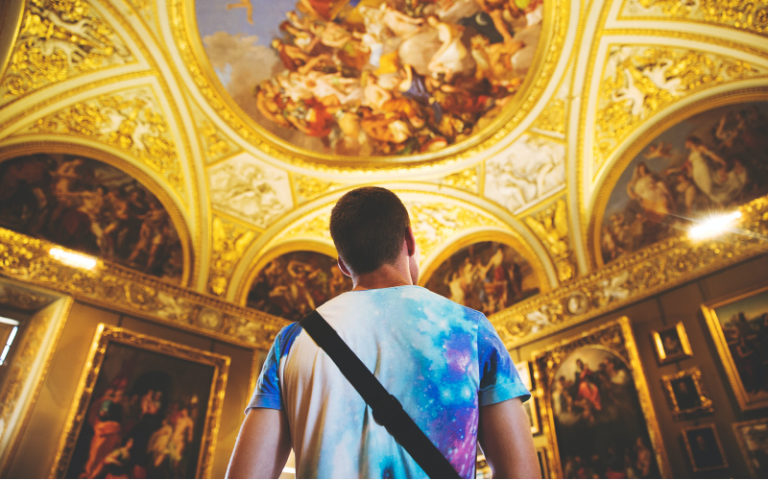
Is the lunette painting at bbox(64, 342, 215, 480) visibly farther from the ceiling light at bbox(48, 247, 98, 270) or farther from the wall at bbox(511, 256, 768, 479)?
the wall at bbox(511, 256, 768, 479)

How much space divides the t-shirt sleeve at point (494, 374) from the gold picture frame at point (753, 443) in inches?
277

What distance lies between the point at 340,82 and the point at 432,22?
2458 mm

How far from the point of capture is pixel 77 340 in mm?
8602

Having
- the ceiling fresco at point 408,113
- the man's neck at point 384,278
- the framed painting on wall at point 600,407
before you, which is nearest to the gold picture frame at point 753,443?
the framed painting on wall at point 600,407

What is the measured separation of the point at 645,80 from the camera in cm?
910

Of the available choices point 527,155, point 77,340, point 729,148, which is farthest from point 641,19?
point 77,340

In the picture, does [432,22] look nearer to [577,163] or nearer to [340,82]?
[340,82]

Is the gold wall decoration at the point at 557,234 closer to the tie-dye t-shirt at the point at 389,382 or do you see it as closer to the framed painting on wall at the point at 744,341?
the framed painting on wall at the point at 744,341

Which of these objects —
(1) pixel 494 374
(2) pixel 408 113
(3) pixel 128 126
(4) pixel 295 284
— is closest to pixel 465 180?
(2) pixel 408 113

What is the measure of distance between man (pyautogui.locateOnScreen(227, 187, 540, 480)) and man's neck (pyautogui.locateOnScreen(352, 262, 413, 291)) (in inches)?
4.9

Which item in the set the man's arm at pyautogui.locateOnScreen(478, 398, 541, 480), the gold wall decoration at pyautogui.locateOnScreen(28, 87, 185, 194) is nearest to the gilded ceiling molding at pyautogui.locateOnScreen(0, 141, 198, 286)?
the gold wall decoration at pyautogui.locateOnScreen(28, 87, 185, 194)

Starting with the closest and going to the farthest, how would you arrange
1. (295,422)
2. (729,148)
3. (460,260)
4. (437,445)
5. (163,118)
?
1. (437,445)
2. (295,422)
3. (729,148)
4. (163,118)
5. (460,260)

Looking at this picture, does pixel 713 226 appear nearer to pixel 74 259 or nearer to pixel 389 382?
pixel 389 382

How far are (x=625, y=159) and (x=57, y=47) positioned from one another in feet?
38.5
